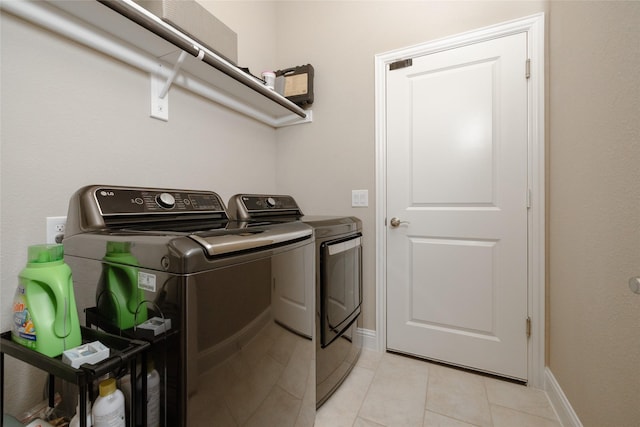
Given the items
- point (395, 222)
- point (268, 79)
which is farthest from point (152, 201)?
point (395, 222)

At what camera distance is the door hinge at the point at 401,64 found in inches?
71.8

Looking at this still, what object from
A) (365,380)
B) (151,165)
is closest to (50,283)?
(151,165)

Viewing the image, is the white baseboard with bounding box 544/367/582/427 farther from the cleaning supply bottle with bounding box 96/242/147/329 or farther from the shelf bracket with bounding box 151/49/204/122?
the shelf bracket with bounding box 151/49/204/122

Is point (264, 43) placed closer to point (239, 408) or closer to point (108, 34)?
point (108, 34)

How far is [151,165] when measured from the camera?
132 cm

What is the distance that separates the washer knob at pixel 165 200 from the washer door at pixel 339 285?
683mm

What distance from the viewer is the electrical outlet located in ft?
3.16

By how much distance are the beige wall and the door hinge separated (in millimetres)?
736

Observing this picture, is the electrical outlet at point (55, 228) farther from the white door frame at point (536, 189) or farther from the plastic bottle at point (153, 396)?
the white door frame at point (536, 189)

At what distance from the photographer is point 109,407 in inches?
25.0

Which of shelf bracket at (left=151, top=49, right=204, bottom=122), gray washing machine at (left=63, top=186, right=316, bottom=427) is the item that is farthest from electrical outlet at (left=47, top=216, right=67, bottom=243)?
shelf bracket at (left=151, top=49, right=204, bottom=122)

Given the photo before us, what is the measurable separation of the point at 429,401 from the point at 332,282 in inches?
31.1

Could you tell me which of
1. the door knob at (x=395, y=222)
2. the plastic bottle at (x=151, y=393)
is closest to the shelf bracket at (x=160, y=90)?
the plastic bottle at (x=151, y=393)

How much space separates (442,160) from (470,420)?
1384 mm
